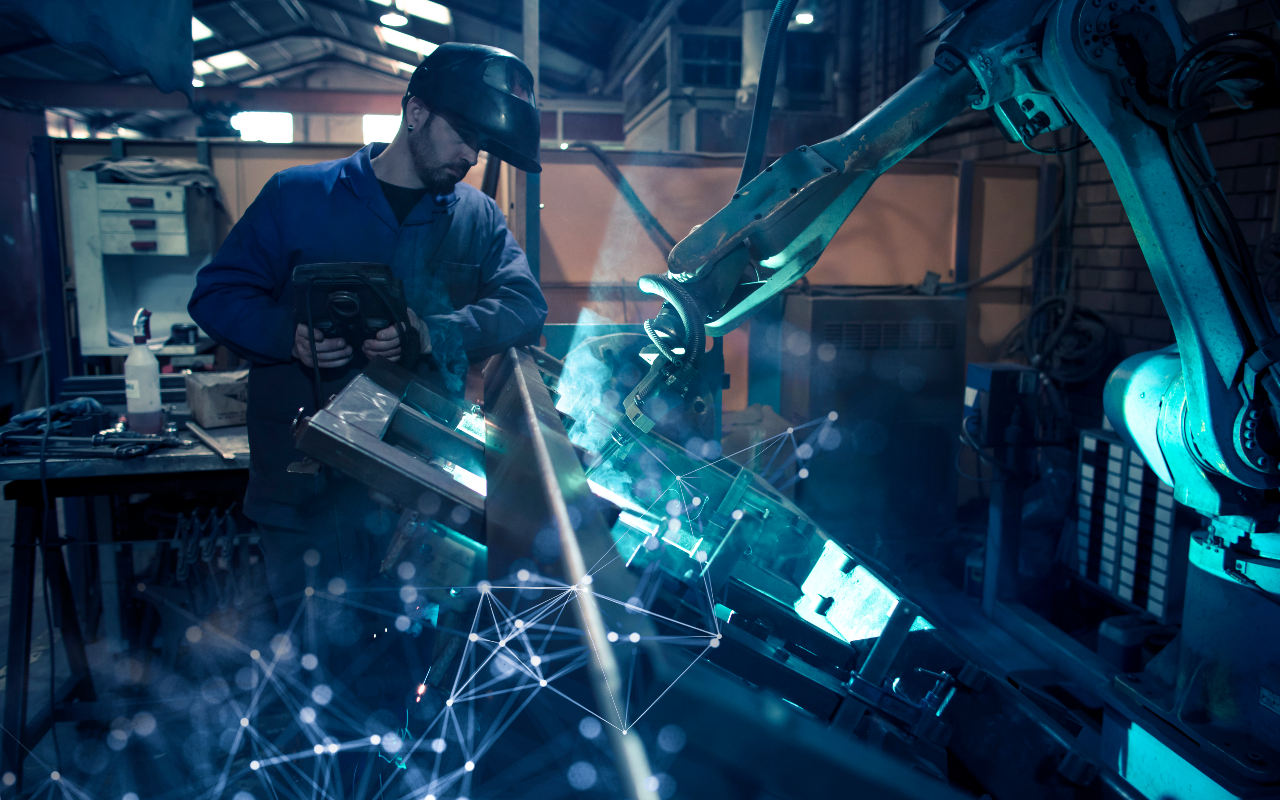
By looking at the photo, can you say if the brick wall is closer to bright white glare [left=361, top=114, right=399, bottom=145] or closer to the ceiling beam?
the ceiling beam

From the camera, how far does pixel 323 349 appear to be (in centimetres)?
159

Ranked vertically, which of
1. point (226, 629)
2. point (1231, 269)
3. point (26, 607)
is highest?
point (1231, 269)

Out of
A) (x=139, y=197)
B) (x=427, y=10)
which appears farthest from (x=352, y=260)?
(x=427, y=10)

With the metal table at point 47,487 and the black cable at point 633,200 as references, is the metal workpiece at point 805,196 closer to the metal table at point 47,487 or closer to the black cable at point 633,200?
the metal table at point 47,487

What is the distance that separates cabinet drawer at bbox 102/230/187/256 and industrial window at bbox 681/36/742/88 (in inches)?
127

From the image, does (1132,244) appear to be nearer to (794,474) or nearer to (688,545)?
(794,474)

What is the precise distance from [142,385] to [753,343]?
8.76 ft

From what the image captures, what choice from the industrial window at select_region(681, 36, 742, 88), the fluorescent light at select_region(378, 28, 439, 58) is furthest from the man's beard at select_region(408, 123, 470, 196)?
the fluorescent light at select_region(378, 28, 439, 58)

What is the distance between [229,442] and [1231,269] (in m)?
2.52

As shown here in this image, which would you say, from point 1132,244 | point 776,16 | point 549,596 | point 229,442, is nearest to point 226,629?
point 229,442

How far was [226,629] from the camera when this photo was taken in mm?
2496

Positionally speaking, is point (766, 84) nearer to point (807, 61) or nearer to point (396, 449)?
point (396, 449)

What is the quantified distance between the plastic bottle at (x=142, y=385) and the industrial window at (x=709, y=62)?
3.72 metres

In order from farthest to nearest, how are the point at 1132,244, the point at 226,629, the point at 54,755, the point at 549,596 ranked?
the point at 1132,244, the point at 226,629, the point at 54,755, the point at 549,596
